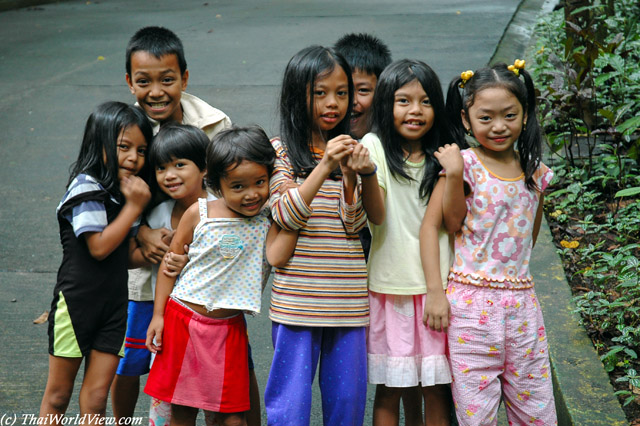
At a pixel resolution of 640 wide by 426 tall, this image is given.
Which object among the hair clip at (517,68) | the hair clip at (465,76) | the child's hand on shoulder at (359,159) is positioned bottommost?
the child's hand on shoulder at (359,159)

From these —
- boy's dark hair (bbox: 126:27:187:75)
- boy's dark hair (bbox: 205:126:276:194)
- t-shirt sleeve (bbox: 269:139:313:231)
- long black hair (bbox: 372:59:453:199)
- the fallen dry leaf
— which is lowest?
the fallen dry leaf

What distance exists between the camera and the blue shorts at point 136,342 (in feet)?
9.87

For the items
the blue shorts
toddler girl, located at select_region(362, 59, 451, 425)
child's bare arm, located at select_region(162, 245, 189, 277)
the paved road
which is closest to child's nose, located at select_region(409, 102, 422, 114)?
toddler girl, located at select_region(362, 59, 451, 425)

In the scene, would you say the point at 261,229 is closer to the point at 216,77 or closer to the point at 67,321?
the point at 67,321

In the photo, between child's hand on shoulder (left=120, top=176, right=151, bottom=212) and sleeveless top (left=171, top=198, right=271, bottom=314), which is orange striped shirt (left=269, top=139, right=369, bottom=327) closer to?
sleeveless top (left=171, top=198, right=271, bottom=314)

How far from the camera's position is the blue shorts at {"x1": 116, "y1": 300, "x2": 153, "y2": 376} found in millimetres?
3010

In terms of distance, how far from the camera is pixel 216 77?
8.91 metres

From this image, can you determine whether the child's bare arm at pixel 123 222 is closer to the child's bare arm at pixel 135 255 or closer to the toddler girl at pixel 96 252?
the toddler girl at pixel 96 252

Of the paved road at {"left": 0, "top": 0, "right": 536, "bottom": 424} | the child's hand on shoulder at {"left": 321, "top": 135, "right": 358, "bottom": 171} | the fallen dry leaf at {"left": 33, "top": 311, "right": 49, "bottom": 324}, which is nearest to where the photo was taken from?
the child's hand on shoulder at {"left": 321, "top": 135, "right": 358, "bottom": 171}

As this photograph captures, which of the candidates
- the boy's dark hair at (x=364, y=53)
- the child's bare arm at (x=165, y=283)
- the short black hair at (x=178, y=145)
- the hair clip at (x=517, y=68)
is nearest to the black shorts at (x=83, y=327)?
the child's bare arm at (x=165, y=283)

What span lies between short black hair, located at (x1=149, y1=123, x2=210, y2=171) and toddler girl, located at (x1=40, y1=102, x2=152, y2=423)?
0.08 m

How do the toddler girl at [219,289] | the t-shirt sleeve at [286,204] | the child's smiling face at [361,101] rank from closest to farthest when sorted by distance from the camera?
the t-shirt sleeve at [286,204], the toddler girl at [219,289], the child's smiling face at [361,101]

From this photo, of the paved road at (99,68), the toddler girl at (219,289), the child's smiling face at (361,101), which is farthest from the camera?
the paved road at (99,68)

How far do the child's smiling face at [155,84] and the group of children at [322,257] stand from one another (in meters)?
0.18
